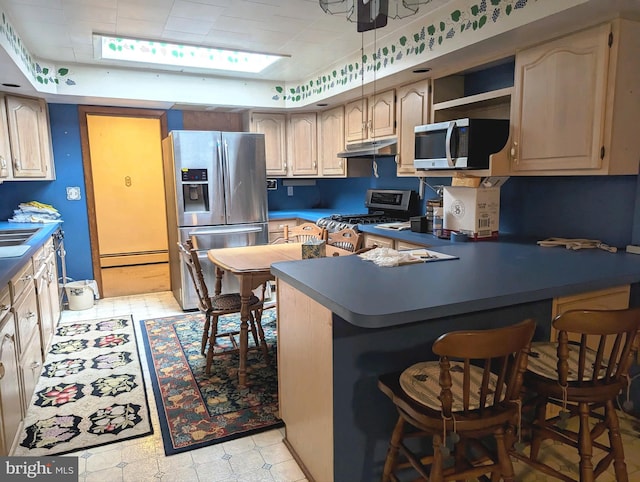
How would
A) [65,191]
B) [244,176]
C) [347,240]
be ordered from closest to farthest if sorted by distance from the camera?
1. [347,240]
2. [244,176]
3. [65,191]

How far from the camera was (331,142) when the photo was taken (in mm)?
4777

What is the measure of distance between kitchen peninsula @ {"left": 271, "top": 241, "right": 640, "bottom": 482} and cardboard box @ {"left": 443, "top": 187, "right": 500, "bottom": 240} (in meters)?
0.83

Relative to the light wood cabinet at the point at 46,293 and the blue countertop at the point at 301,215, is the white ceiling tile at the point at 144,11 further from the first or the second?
the blue countertop at the point at 301,215

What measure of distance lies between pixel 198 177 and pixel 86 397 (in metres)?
2.24

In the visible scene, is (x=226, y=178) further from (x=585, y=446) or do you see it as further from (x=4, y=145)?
(x=585, y=446)

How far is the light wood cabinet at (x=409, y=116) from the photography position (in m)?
3.41

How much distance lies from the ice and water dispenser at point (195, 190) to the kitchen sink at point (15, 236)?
126cm

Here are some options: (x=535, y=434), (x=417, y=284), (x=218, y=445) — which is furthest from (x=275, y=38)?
(x=535, y=434)

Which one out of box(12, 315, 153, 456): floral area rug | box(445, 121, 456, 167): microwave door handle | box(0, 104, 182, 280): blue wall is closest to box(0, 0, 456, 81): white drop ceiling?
box(445, 121, 456, 167): microwave door handle

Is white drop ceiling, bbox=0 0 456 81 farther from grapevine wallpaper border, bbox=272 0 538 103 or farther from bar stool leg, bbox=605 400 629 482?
bar stool leg, bbox=605 400 629 482

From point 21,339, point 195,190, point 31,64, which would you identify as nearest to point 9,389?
point 21,339

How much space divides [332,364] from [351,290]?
281 millimetres

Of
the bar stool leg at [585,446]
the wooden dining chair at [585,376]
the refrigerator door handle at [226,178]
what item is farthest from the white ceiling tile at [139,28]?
the bar stool leg at [585,446]

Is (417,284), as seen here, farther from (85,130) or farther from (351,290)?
(85,130)
